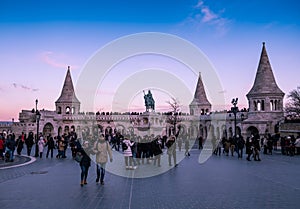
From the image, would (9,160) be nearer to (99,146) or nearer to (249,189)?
(99,146)

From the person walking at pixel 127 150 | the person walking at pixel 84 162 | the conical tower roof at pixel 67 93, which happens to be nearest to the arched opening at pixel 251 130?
the person walking at pixel 127 150

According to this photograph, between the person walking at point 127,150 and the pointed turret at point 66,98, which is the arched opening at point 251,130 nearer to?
the person walking at point 127,150

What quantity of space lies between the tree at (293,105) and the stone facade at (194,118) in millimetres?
9698

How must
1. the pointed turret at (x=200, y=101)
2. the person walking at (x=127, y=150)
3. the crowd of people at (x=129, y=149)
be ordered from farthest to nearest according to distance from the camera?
the pointed turret at (x=200, y=101)
the person walking at (x=127, y=150)
the crowd of people at (x=129, y=149)

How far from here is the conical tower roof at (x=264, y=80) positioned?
36656 mm

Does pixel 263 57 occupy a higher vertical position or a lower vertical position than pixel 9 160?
higher

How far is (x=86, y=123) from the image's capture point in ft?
195

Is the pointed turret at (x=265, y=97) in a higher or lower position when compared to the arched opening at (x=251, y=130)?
higher

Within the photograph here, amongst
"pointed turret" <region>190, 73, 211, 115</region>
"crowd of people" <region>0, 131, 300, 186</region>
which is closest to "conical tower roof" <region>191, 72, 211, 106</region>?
"pointed turret" <region>190, 73, 211, 115</region>

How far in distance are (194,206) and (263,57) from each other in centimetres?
3427

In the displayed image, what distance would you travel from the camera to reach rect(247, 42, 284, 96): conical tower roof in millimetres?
36656

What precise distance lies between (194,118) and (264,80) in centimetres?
2353

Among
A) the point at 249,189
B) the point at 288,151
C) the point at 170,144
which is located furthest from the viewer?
Answer: the point at 288,151

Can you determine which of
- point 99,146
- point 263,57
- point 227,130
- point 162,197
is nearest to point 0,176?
point 99,146
